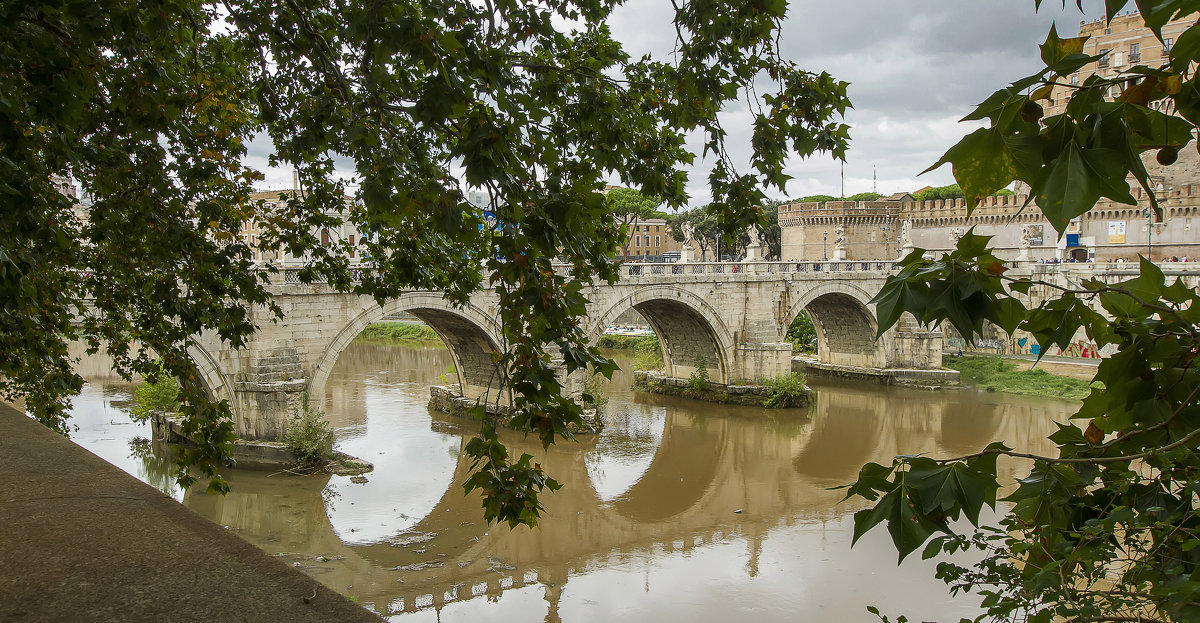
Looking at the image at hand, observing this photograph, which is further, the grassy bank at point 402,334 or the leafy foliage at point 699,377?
the grassy bank at point 402,334

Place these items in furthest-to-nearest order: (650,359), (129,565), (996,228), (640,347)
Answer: (996,228)
(640,347)
(650,359)
(129,565)

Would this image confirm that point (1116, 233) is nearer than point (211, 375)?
No

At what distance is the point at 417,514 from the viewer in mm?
12633

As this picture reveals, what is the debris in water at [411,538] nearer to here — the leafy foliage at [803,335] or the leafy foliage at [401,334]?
the leafy foliage at [803,335]

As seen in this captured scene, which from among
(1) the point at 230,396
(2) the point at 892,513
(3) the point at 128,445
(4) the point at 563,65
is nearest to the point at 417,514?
(1) the point at 230,396

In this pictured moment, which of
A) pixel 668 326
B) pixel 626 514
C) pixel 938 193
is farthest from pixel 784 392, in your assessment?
pixel 938 193

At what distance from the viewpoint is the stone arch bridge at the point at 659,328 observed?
1501 centimetres

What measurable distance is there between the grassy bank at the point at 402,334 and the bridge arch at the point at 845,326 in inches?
667

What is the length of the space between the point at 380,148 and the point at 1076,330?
220cm

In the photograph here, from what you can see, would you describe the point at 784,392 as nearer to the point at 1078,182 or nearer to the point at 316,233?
the point at 316,233

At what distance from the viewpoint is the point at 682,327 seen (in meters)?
23.5

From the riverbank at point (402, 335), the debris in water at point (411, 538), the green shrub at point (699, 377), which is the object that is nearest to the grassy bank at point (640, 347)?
the green shrub at point (699, 377)

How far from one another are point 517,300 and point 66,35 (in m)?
2.43

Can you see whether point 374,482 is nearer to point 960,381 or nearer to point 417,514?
point 417,514
